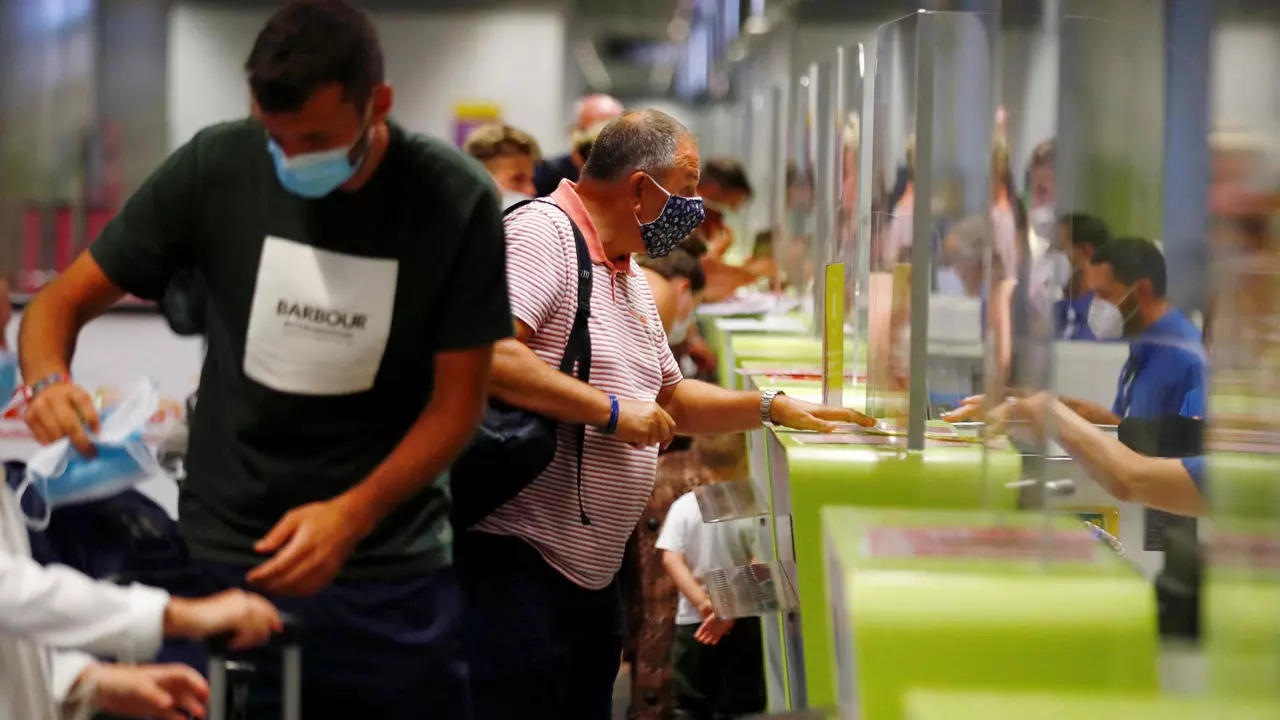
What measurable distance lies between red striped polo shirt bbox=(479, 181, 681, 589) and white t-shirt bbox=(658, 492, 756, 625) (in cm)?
108

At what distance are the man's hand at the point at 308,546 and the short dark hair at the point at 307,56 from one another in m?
0.44

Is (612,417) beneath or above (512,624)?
above

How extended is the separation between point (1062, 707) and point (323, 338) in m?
0.85

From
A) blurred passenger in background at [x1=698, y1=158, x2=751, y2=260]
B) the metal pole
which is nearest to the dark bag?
the metal pole

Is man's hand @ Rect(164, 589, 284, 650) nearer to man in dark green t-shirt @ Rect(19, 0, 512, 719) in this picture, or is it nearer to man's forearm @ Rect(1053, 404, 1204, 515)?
man in dark green t-shirt @ Rect(19, 0, 512, 719)

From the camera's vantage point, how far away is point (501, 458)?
2.23 metres

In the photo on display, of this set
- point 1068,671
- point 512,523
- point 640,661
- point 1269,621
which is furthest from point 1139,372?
point 640,661

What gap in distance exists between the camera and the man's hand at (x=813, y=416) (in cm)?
252

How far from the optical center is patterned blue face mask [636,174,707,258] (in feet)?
7.80

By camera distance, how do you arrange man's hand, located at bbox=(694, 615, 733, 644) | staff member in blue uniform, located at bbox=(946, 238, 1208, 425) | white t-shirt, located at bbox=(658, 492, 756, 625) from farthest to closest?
white t-shirt, located at bbox=(658, 492, 756, 625) < man's hand, located at bbox=(694, 615, 733, 644) < staff member in blue uniform, located at bbox=(946, 238, 1208, 425)

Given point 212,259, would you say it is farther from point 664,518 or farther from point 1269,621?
point 664,518

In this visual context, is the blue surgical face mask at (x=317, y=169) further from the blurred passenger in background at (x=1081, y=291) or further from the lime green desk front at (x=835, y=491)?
the lime green desk front at (x=835, y=491)

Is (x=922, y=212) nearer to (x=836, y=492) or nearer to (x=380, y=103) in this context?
(x=836, y=492)

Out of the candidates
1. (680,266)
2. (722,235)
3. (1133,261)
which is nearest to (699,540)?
(680,266)
